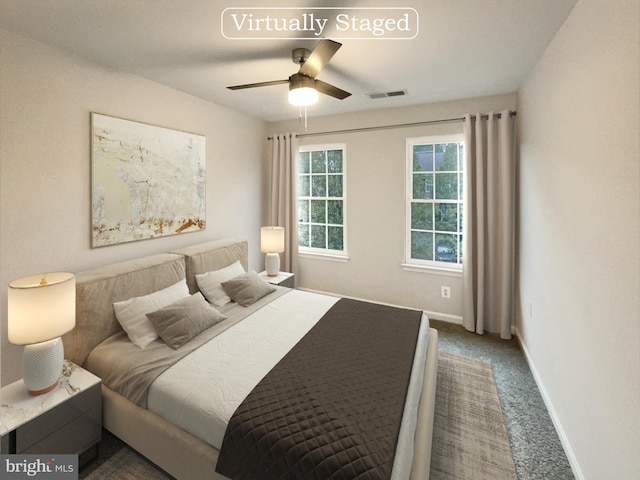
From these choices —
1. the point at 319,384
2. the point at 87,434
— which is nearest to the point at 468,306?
the point at 319,384

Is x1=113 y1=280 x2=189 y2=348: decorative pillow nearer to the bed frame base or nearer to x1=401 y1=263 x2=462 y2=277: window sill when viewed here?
the bed frame base

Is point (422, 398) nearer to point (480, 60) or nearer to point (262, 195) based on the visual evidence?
point (480, 60)

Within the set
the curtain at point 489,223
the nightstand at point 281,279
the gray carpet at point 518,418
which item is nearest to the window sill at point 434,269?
the curtain at point 489,223

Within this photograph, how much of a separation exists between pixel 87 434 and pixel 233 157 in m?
3.05

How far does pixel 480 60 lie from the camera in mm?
2387

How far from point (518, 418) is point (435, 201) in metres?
2.34

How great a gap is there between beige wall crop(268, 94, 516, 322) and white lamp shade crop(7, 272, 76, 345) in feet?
10.0

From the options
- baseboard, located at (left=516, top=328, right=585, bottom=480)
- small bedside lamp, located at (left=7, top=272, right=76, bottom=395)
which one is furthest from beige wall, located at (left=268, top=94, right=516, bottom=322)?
small bedside lamp, located at (left=7, top=272, right=76, bottom=395)

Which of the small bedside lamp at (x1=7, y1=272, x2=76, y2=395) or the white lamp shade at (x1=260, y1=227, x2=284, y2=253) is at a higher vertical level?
the white lamp shade at (x1=260, y1=227, x2=284, y2=253)

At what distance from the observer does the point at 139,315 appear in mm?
2182

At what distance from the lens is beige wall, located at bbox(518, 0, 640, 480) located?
121 cm

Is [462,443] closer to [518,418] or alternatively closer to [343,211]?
[518,418]

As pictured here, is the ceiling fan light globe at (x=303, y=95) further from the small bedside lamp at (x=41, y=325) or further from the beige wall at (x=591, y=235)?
the small bedside lamp at (x=41, y=325)

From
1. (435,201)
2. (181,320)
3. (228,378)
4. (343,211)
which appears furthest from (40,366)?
(435,201)
